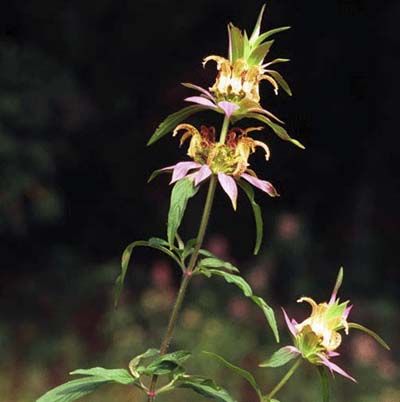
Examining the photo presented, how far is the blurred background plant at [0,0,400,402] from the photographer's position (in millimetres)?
5176

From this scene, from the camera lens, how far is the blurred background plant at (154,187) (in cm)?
518

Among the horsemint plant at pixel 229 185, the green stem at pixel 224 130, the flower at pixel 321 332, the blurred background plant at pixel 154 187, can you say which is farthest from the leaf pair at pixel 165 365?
the blurred background plant at pixel 154 187

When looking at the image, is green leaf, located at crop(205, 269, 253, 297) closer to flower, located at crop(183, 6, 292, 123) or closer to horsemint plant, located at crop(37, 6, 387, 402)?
horsemint plant, located at crop(37, 6, 387, 402)

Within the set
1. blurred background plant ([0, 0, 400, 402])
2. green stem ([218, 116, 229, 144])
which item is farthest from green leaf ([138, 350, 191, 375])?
blurred background plant ([0, 0, 400, 402])

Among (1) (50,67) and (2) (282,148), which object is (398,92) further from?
(1) (50,67)

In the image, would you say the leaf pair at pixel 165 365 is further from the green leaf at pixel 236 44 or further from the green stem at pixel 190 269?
the green leaf at pixel 236 44

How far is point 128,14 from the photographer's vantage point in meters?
6.14

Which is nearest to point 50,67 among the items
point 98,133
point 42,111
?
point 42,111

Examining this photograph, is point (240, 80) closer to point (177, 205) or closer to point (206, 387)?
point (177, 205)

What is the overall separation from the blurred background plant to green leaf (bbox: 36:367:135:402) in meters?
3.50

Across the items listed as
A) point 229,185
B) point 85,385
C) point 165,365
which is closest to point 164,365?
point 165,365

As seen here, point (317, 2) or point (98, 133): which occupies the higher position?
point (317, 2)

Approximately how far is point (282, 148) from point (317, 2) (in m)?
0.98

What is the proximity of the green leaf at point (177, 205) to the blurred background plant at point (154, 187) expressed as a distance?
3591 mm
